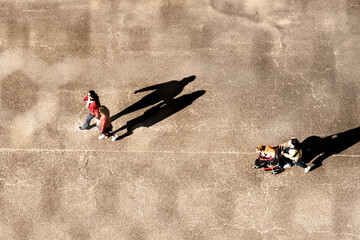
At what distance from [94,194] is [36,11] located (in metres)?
6.22

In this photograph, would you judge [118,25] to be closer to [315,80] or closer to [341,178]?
[315,80]

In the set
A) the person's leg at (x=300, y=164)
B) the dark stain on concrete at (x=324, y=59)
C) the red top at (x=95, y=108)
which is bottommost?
the person's leg at (x=300, y=164)

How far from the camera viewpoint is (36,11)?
409 inches

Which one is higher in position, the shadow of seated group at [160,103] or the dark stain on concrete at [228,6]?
the dark stain on concrete at [228,6]

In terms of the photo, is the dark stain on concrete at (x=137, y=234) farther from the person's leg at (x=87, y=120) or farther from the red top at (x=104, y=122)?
the person's leg at (x=87, y=120)

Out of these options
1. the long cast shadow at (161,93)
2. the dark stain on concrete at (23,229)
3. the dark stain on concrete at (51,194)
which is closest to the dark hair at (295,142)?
the long cast shadow at (161,93)

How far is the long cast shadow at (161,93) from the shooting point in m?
9.68

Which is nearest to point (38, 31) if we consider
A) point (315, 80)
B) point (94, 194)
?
point (94, 194)

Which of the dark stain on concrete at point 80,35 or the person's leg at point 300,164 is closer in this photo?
the person's leg at point 300,164

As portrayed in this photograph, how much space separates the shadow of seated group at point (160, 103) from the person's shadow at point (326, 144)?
3486 mm

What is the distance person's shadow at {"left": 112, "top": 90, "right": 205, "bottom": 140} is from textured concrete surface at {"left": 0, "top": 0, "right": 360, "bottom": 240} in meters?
0.03

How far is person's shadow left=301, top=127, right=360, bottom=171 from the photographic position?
9234 mm

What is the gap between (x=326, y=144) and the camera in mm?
9297

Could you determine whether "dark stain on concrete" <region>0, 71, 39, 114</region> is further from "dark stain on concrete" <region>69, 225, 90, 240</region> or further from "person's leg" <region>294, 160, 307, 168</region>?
"person's leg" <region>294, 160, 307, 168</region>
